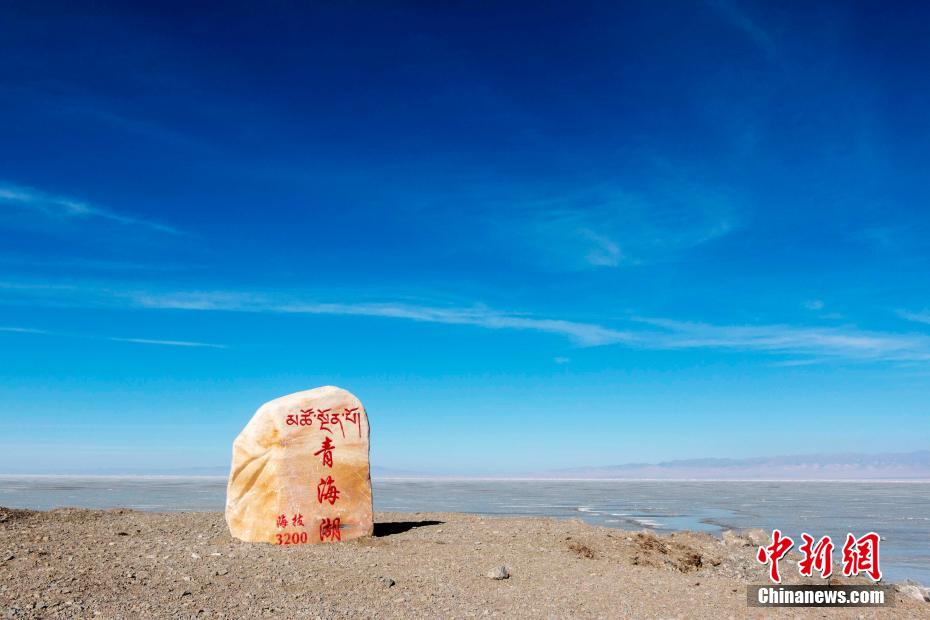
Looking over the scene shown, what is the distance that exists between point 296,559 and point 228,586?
214 cm

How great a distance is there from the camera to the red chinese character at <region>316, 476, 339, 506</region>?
557 inches

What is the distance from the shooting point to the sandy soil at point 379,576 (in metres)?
8.79

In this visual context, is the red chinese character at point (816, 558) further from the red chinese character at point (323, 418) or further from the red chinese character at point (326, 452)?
the red chinese character at point (323, 418)

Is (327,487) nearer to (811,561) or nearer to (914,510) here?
(811,561)

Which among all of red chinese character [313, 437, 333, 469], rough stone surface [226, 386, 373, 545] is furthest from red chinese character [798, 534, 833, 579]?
→ red chinese character [313, 437, 333, 469]

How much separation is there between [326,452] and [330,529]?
1526 millimetres

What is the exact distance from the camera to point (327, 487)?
560 inches

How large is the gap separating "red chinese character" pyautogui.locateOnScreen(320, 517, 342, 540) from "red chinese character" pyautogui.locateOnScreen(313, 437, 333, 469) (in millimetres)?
1066

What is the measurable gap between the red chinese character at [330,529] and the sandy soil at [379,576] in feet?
1.27

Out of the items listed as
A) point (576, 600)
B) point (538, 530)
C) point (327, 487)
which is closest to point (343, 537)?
point (327, 487)

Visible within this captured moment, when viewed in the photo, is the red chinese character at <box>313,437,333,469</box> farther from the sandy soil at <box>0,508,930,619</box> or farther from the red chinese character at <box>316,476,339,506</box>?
the sandy soil at <box>0,508,930,619</box>

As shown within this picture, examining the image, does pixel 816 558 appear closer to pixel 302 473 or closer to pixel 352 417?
pixel 352 417

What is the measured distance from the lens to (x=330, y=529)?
46.2ft

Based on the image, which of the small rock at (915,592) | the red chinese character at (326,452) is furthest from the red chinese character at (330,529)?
the small rock at (915,592)
